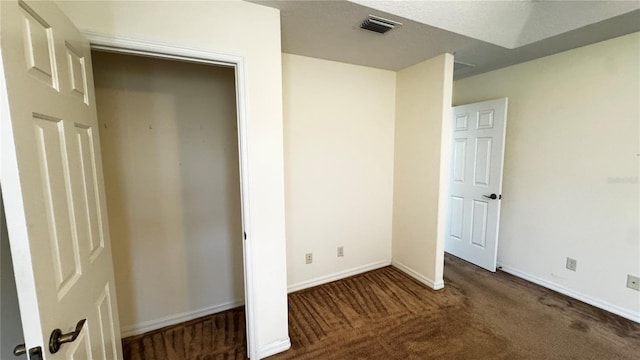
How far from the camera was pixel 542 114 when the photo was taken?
2.70 m

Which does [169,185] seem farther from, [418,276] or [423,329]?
[418,276]

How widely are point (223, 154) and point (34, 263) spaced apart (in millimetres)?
1637

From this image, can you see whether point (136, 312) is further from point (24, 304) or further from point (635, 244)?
point (635, 244)

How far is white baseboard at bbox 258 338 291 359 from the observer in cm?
186

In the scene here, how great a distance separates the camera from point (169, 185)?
213cm

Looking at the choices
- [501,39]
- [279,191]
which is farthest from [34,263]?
[501,39]

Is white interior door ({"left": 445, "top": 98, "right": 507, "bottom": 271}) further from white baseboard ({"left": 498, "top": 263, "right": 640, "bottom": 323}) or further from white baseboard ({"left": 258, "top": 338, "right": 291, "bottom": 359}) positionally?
white baseboard ({"left": 258, "top": 338, "right": 291, "bottom": 359})

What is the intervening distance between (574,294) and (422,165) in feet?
5.98

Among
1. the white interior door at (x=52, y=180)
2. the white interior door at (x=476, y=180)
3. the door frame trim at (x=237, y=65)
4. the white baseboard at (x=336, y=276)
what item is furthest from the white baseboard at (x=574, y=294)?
the white interior door at (x=52, y=180)

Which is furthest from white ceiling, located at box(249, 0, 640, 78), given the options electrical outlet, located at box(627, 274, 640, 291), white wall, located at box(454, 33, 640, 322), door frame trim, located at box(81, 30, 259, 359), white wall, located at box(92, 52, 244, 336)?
electrical outlet, located at box(627, 274, 640, 291)

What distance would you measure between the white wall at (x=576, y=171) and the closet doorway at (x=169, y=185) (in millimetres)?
2889

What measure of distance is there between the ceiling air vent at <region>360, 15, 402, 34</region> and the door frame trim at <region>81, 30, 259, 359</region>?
2.88 ft

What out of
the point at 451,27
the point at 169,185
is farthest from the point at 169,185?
the point at 451,27

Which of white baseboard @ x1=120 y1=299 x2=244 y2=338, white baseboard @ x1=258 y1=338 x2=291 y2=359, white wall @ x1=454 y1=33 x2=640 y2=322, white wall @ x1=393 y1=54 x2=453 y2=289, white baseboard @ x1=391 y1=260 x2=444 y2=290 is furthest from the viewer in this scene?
white baseboard @ x1=391 y1=260 x2=444 y2=290
